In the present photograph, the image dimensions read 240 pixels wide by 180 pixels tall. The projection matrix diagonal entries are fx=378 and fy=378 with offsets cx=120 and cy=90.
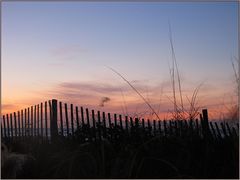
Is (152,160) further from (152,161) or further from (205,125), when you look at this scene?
(205,125)

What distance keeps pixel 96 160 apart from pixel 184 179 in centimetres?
88

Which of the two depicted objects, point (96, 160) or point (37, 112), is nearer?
point (96, 160)

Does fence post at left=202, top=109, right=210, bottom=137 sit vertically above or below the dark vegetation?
above

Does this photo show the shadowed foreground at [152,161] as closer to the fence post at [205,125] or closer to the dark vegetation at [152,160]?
the dark vegetation at [152,160]

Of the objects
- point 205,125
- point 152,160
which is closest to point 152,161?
point 152,160

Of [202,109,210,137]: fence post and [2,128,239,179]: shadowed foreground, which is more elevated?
[202,109,210,137]: fence post

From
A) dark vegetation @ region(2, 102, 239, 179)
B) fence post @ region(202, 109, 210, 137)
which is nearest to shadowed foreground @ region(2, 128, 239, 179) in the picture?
dark vegetation @ region(2, 102, 239, 179)

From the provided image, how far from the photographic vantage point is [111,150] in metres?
3.73

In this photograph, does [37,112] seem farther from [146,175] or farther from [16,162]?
[146,175]

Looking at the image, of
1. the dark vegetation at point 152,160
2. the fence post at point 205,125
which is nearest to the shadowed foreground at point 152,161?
the dark vegetation at point 152,160

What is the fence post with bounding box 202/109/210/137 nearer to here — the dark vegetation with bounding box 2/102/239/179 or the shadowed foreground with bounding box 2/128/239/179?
the dark vegetation with bounding box 2/102/239/179

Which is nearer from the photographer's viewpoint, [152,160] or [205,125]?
[152,160]

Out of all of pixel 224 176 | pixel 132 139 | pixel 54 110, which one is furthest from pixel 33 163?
pixel 54 110

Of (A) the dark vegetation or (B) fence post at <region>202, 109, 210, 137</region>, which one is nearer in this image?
(A) the dark vegetation
